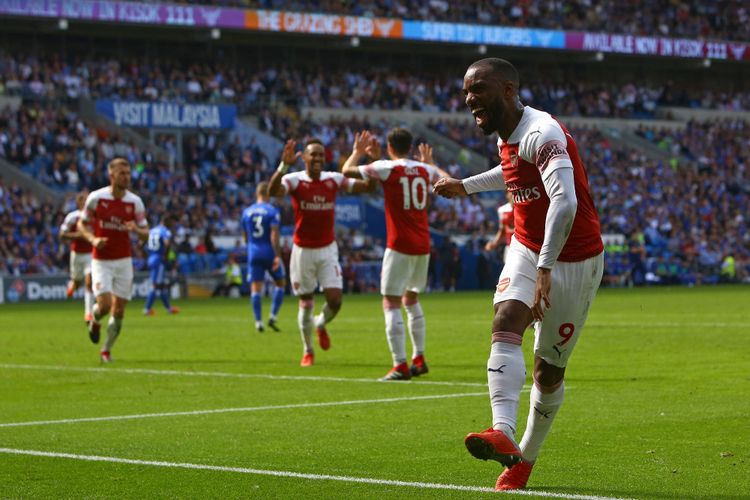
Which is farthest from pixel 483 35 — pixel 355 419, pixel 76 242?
pixel 355 419

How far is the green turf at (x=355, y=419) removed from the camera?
7805mm

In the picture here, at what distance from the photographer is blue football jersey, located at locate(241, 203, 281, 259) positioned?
78.8ft

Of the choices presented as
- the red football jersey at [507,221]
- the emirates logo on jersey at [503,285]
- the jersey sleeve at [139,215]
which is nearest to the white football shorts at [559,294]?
the emirates logo on jersey at [503,285]

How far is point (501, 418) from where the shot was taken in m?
6.98

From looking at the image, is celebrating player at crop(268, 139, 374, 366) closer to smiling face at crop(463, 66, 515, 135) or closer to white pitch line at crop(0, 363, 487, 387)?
white pitch line at crop(0, 363, 487, 387)

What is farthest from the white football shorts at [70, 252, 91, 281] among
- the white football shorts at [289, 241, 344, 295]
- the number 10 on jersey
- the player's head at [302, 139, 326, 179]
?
the number 10 on jersey

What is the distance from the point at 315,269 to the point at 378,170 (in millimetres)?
2447

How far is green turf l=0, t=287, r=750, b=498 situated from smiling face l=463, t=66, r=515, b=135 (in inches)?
81.2

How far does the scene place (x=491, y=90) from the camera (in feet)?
24.5

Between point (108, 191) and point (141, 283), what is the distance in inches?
899

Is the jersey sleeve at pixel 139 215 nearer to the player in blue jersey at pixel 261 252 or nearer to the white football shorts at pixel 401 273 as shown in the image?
the white football shorts at pixel 401 273

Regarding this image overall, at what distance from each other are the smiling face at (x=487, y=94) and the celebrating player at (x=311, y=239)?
9.05 meters

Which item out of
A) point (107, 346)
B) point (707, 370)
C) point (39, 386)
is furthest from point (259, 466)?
point (107, 346)

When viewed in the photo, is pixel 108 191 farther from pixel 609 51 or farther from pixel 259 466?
pixel 609 51
